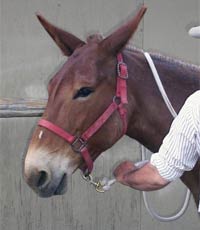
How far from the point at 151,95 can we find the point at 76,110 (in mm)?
323

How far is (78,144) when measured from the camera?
2174 mm

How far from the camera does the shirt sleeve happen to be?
1743mm

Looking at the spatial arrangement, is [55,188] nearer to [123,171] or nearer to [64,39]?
[123,171]

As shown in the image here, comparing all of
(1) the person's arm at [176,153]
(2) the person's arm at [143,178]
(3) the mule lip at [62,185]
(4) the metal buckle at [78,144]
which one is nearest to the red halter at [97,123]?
(4) the metal buckle at [78,144]

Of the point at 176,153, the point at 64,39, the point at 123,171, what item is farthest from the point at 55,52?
the point at 176,153

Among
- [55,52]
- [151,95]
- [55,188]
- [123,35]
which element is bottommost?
[55,52]

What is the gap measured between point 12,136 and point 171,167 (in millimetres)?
2253

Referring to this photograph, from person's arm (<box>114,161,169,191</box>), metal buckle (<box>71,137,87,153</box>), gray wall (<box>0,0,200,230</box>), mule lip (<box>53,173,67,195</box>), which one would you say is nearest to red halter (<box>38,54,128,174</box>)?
metal buckle (<box>71,137,87,153</box>)

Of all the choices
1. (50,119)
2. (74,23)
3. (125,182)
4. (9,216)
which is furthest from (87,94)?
(9,216)

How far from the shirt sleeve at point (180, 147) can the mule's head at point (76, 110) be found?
1.39ft

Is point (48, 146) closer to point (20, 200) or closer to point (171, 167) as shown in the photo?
point (171, 167)

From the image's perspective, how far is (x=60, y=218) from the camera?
401 centimetres

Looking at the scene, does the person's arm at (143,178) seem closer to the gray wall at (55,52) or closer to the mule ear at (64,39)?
the mule ear at (64,39)

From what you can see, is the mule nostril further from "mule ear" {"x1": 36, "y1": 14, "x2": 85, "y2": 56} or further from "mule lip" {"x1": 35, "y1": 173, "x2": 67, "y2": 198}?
"mule ear" {"x1": 36, "y1": 14, "x2": 85, "y2": 56}
